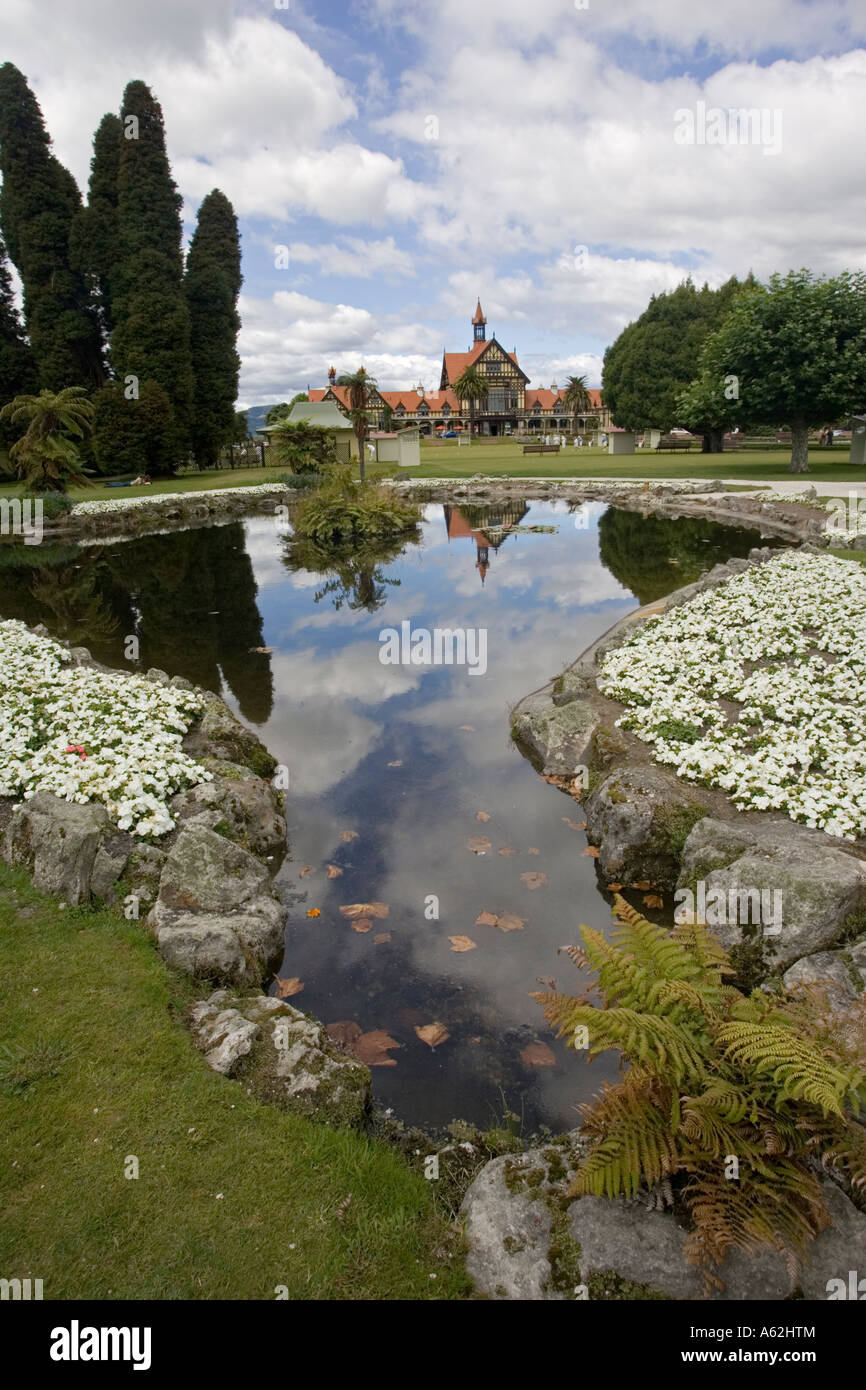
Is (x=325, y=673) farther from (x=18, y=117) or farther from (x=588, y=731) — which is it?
(x=18, y=117)

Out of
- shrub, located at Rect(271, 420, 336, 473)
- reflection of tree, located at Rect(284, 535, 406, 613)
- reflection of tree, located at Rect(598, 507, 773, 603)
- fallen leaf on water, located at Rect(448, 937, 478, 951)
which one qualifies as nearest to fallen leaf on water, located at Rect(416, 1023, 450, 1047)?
fallen leaf on water, located at Rect(448, 937, 478, 951)

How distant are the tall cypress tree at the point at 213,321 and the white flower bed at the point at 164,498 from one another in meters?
10.0

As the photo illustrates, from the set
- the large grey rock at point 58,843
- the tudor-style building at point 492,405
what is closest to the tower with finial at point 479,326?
the tudor-style building at point 492,405

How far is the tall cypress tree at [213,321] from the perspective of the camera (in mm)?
44562

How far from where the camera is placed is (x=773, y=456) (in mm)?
46719

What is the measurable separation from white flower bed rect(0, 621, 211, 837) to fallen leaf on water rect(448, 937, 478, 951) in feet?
8.10

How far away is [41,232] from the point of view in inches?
1558

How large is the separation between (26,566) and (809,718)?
2038 cm

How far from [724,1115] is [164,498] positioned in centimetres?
3242

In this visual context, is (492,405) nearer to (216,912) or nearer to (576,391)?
(576,391)

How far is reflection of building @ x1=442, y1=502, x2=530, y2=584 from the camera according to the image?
819 inches

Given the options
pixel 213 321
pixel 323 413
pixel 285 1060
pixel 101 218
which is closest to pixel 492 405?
pixel 323 413

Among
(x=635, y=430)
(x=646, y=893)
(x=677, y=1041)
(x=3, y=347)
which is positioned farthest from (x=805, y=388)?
(x=3, y=347)

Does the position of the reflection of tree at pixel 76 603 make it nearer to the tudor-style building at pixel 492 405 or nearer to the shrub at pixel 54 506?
the shrub at pixel 54 506
